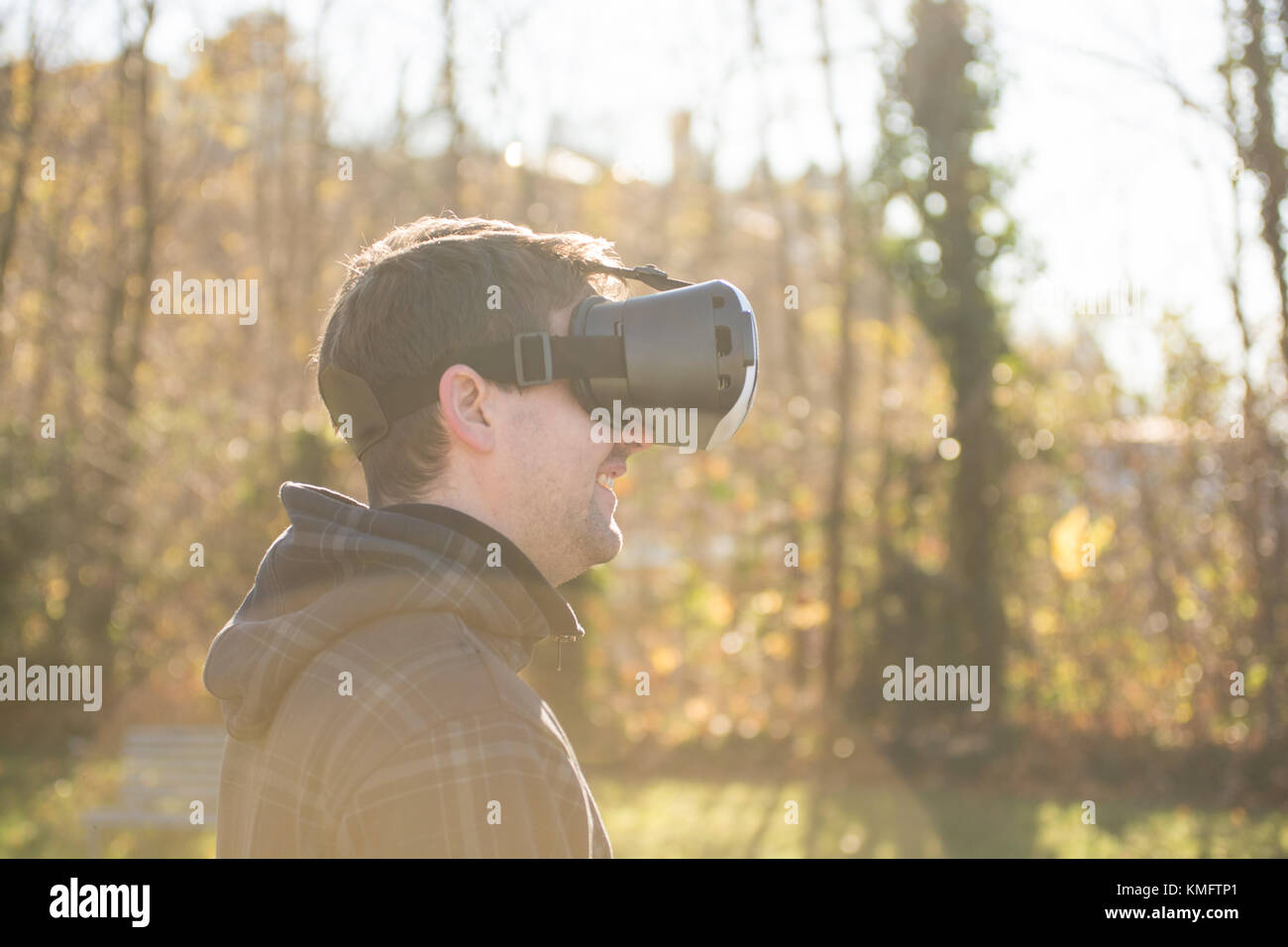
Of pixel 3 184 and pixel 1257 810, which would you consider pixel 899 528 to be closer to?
pixel 1257 810

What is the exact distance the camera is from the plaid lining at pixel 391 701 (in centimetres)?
128

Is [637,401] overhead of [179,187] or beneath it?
beneath

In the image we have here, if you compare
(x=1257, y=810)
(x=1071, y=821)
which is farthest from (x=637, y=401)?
(x=1257, y=810)

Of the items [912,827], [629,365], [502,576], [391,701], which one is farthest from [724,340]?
[912,827]

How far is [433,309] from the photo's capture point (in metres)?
1.68

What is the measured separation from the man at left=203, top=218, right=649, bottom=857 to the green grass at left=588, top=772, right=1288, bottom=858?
4986 millimetres

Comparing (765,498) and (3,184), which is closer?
(765,498)

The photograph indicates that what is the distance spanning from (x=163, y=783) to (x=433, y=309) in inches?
231

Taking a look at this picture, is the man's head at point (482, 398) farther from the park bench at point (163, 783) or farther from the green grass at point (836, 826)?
the park bench at point (163, 783)

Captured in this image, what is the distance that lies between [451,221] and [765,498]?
7720mm

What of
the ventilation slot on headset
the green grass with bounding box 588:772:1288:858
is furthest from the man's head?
the green grass with bounding box 588:772:1288:858

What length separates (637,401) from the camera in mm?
1791

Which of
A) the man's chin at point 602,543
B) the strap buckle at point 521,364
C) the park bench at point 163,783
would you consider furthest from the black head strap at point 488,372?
the park bench at point 163,783
